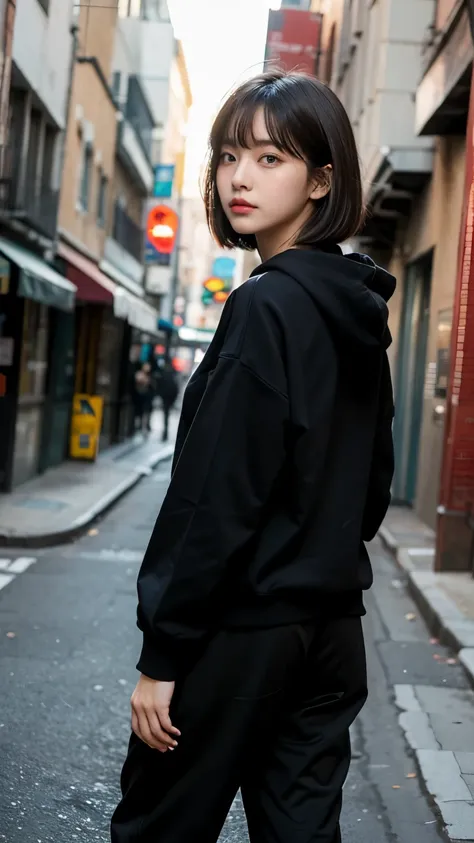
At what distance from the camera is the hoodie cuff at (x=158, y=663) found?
6.04 ft

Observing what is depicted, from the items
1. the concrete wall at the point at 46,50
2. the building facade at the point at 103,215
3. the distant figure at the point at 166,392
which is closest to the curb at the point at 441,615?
the concrete wall at the point at 46,50

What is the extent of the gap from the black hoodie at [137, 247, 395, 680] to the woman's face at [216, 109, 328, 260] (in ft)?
0.44

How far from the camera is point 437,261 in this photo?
1214cm

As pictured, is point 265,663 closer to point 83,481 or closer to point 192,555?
point 192,555

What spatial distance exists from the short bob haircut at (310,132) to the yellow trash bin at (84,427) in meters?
16.1

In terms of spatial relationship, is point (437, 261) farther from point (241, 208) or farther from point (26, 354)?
point (241, 208)

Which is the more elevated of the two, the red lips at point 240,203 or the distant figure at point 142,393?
A: the red lips at point 240,203

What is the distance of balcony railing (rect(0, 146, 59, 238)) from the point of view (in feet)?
39.4

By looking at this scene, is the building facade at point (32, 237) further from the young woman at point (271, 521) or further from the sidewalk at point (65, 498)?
the young woman at point (271, 521)

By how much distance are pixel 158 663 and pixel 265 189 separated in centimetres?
89

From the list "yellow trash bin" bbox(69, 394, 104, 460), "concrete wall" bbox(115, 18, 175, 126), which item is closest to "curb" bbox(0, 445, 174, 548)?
"yellow trash bin" bbox(69, 394, 104, 460)

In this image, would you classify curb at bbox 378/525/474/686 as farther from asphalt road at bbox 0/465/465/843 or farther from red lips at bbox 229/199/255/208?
red lips at bbox 229/199/255/208

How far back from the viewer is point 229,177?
2051 mm

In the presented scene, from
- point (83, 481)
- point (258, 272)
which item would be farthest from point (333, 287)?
point (83, 481)
